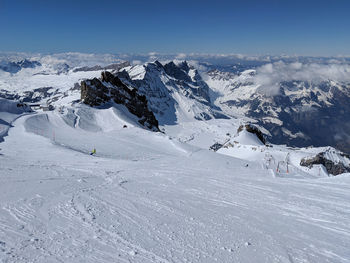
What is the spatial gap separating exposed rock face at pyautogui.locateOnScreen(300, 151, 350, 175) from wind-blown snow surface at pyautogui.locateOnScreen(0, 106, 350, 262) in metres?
46.0

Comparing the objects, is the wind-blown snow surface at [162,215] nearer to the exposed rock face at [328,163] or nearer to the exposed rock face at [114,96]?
the exposed rock face at [328,163]

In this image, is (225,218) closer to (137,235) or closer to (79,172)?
(137,235)

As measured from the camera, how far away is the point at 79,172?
1789 centimetres

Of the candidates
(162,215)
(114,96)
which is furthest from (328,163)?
(162,215)

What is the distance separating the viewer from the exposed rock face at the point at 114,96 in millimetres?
76625

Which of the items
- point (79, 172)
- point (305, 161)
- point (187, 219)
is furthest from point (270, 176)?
point (305, 161)

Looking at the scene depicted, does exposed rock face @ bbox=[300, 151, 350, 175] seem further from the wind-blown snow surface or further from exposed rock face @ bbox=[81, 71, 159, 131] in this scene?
the wind-blown snow surface

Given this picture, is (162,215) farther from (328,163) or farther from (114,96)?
(114,96)

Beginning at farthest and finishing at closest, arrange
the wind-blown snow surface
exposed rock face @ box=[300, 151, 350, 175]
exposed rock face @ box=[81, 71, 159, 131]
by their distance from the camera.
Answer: exposed rock face @ box=[81, 71, 159, 131] < exposed rock face @ box=[300, 151, 350, 175] < the wind-blown snow surface

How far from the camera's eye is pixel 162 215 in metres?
10.7

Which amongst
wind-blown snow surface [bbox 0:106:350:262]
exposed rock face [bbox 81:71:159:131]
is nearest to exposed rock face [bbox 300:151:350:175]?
exposed rock face [bbox 81:71:159:131]

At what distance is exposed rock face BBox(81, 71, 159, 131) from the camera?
76625 mm

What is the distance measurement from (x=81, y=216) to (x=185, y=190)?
720 cm

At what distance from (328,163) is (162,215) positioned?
72859 mm
